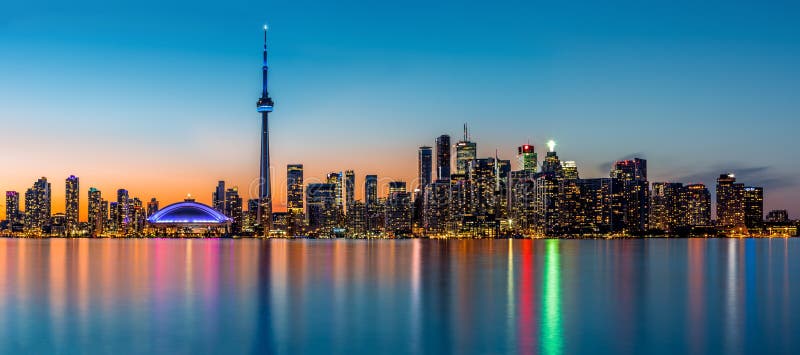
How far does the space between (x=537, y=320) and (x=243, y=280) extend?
3401 cm

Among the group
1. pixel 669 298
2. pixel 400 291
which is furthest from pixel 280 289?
pixel 669 298

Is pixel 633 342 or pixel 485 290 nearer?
pixel 633 342

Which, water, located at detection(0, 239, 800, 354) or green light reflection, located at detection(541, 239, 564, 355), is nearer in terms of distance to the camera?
green light reflection, located at detection(541, 239, 564, 355)

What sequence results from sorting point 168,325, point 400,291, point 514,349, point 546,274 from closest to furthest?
point 514,349 < point 168,325 < point 400,291 < point 546,274

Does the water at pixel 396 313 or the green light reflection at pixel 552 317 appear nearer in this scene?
the green light reflection at pixel 552 317

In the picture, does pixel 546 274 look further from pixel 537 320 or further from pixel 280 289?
pixel 537 320

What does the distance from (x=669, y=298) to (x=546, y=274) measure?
23969 millimetres

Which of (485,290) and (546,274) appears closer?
(485,290)

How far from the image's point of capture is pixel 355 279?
213 feet

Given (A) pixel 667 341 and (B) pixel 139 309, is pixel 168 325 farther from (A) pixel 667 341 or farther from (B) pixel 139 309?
(A) pixel 667 341

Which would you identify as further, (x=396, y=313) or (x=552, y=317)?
(x=396, y=313)

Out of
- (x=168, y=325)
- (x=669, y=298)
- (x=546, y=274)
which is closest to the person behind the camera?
(x=168, y=325)

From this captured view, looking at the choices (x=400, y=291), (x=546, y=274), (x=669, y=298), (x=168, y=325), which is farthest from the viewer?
(x=546, y=274)

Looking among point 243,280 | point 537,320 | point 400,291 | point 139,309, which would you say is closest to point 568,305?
point 537,320
